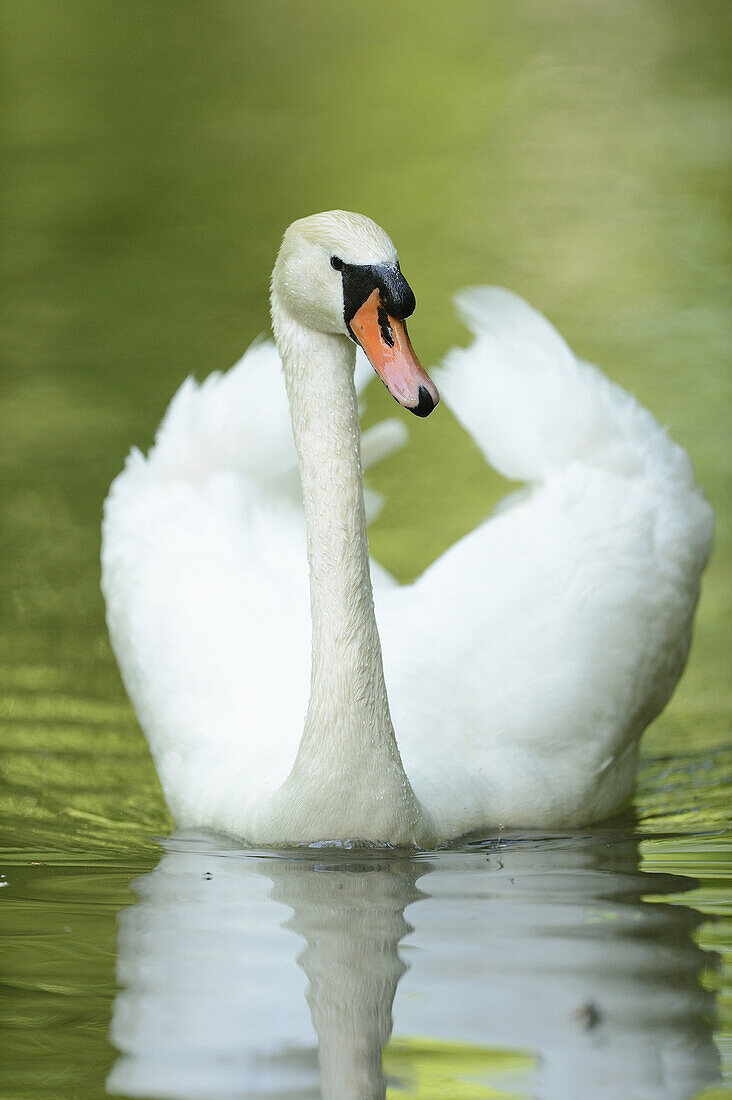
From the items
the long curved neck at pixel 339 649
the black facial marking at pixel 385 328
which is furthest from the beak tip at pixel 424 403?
the long curved neck at pixel 339 649

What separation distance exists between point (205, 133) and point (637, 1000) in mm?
9566

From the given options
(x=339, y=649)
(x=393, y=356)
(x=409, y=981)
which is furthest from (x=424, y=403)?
(x=409, y=981)

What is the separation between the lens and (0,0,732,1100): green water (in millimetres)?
3334

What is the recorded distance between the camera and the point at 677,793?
5562 millimetres

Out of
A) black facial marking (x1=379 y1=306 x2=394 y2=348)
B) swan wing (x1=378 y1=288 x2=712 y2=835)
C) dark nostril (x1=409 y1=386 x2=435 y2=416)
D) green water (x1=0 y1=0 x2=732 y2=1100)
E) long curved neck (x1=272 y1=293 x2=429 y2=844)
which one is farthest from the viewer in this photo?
swan wing (x1=378 y1=288 x2=712 y2=835)

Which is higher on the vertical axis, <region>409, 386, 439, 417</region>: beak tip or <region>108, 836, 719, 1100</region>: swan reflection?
<region>409, 386, 439, 417</region>: beak tip

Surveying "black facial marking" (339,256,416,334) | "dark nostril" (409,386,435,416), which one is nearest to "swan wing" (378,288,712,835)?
"dark nostril" (409,386,435,416)

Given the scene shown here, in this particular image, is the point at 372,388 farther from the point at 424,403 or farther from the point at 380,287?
the point at 424,403

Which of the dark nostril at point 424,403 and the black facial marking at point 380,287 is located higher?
the black facial marking at point 380,287

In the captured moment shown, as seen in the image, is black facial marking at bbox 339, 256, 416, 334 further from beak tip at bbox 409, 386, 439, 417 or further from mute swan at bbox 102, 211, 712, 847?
beak tip at bbox 409, 386, 439, 417

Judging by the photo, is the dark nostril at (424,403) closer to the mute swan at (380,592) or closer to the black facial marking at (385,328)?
the mute swan at (380,592)

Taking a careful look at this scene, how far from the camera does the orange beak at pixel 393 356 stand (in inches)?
156

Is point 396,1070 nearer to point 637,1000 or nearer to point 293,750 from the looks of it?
point 637,1000

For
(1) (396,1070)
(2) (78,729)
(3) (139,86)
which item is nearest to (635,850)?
(1) (396,1070)
